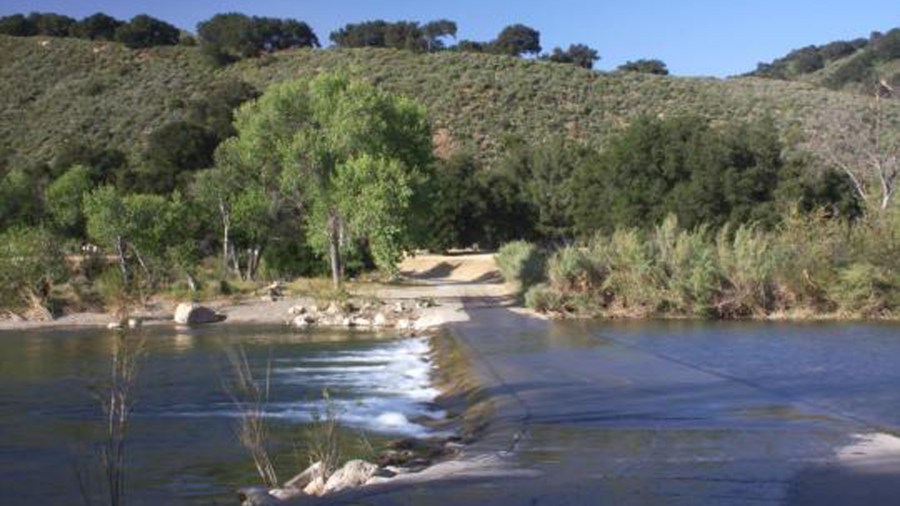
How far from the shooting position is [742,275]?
2988cm

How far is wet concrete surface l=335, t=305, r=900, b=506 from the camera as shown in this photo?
9.31m

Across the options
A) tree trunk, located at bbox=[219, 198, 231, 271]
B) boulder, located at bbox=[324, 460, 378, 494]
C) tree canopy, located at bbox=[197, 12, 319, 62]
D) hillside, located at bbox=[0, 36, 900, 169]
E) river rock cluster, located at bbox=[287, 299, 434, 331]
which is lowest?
river rock cluster, located at bbox=[287, 299, 434, 331]

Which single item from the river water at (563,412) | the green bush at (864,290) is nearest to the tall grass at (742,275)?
the green bush at (864,290)

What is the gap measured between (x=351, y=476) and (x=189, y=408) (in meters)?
8.00

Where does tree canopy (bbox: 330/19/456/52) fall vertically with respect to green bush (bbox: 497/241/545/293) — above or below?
above

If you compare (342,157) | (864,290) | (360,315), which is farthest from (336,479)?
(342,157)

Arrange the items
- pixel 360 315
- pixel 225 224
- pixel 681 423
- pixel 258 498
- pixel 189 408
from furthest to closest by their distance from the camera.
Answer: pixel 225 224 < pixel 360 315 < pixel 189 408 < pixel 681 423 < pixel 258 498

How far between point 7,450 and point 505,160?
1836 inches

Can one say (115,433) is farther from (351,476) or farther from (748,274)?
(748,274)

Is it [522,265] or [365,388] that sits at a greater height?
[522,265]

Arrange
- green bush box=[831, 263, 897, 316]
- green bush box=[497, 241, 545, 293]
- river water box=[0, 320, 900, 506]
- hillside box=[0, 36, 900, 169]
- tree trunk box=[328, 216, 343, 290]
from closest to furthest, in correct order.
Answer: river water box=[0, 320, 900, 506], green bush box=[831, 263, 897, 316], green bush box=[497, 241, 545, 293], tree trunk box=[328, 216, 343, 290], hillside box=[0, 36, 900, 169]

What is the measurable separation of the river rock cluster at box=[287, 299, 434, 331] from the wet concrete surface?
10.2 meters

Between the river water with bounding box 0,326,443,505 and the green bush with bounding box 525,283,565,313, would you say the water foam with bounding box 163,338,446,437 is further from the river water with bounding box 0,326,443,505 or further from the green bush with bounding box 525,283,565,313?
the green bush with bounding box 525,283,565,313

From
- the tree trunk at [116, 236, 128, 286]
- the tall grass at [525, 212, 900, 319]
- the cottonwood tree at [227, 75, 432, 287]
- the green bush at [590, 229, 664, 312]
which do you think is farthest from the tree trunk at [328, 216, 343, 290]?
the green bush at [590, 229, 664, 312]
